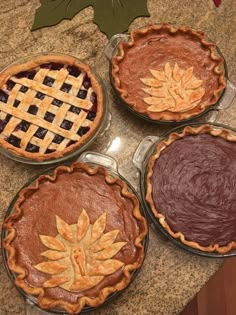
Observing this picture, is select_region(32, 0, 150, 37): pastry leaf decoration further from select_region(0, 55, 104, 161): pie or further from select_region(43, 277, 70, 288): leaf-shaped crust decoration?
select_region(43, 277, 70, 288): leaf-shaped crust decoration

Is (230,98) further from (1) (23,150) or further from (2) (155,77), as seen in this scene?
(1) (23,150)

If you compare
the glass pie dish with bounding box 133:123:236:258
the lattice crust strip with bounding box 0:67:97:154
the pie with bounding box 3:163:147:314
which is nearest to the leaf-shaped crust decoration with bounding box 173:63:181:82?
the glass pie dish with bounding box 133:123:236:258

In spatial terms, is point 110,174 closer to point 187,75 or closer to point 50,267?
point 50,267

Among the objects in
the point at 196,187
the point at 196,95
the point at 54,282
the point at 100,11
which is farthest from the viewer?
the point at 100,11

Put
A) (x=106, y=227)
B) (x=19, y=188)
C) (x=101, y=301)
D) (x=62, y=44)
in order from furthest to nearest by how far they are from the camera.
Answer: (x=62, y=44)
(x=19, y=188)
(x=106, y=227)
(x=101, y=301)

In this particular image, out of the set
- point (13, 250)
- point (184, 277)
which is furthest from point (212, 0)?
point (13, 250)

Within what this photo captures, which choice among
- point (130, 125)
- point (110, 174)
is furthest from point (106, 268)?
point (130, 125)
